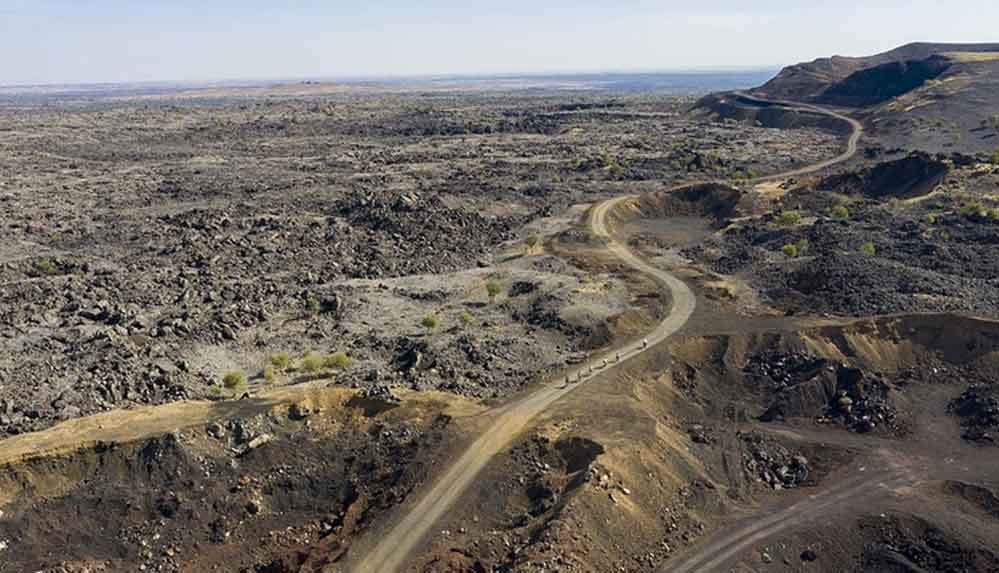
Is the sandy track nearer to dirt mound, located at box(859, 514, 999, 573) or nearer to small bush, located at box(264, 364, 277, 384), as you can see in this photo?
small bush, located at box(264, 364, 277, 384)

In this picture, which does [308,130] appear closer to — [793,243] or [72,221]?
[72,221]

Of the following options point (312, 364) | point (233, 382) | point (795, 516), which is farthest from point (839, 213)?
point (233, 382)

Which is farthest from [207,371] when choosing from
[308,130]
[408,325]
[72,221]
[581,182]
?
[308,130]

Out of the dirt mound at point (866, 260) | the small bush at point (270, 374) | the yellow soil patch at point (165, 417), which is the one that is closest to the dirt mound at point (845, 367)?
the dirt mound at point (866, 260)

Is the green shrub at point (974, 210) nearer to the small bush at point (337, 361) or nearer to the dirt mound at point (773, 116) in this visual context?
the small bush at point (337, 361)

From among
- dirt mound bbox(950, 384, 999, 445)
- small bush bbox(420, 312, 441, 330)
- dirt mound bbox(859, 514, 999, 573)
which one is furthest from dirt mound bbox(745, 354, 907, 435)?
small bush bbox(420, 312, 441, 330)

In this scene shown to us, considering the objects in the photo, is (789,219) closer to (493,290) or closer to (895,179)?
(895,179)

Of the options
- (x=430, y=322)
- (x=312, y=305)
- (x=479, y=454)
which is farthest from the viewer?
(x=312, y=305)
